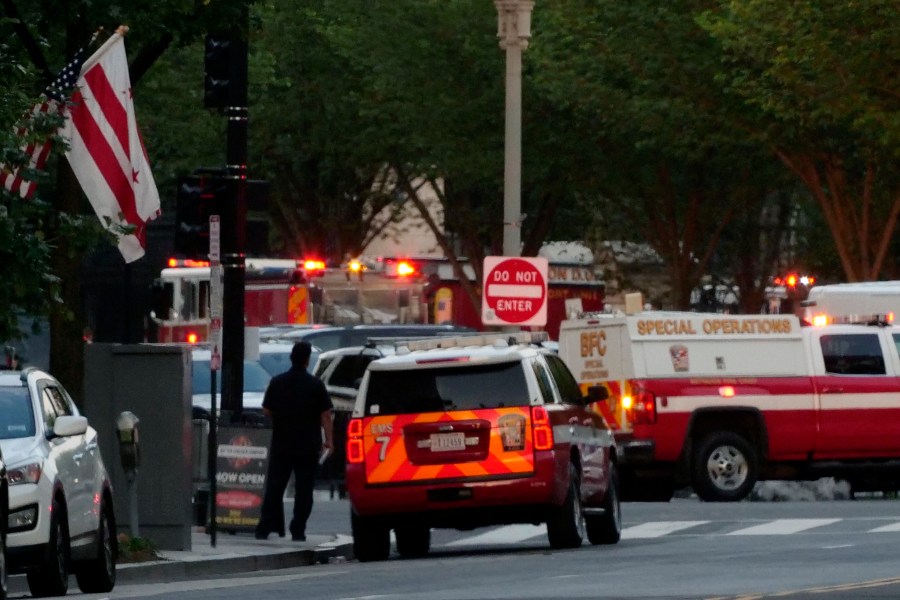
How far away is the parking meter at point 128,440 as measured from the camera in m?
18.2

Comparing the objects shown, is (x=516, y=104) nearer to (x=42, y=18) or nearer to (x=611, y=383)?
(x=611, y=383)

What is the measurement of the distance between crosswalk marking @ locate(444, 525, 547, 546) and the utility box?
12.4 ft

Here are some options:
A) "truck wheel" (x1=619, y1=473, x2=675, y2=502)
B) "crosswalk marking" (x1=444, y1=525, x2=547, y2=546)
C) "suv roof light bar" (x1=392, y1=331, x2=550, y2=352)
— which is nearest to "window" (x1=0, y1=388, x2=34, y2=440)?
"suv roof light bar" (x1=392, y1=331, x2=550, y2=352)

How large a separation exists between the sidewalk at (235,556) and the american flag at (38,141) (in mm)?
2908

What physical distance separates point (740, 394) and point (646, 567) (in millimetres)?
10247

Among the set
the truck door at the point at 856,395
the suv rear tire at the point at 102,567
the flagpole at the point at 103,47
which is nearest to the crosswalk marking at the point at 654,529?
the truck door at the point at 856,395

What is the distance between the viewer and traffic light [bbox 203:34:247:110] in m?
20.6

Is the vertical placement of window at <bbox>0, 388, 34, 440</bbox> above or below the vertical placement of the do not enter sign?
below

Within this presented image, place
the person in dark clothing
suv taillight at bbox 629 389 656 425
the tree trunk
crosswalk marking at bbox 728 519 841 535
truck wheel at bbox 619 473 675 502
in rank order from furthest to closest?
truck wheel at bbox 619 473 675 502 → suv taillight at bbox 629 389 656 425 → crosswalk marking at bbox 728 519 841 535 → the person in dark clothing → the tree trunk

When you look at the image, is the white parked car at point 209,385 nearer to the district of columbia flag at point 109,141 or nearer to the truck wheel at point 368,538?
the truck wheel at point 368,538

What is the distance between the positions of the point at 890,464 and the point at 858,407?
91cm

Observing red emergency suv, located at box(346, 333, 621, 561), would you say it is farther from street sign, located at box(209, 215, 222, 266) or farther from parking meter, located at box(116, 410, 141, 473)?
parking meter, located at box(116, 410, 141, 473)

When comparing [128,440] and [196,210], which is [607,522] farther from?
[128,440]

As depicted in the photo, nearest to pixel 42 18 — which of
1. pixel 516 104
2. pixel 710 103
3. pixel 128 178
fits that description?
pixel 128 178
